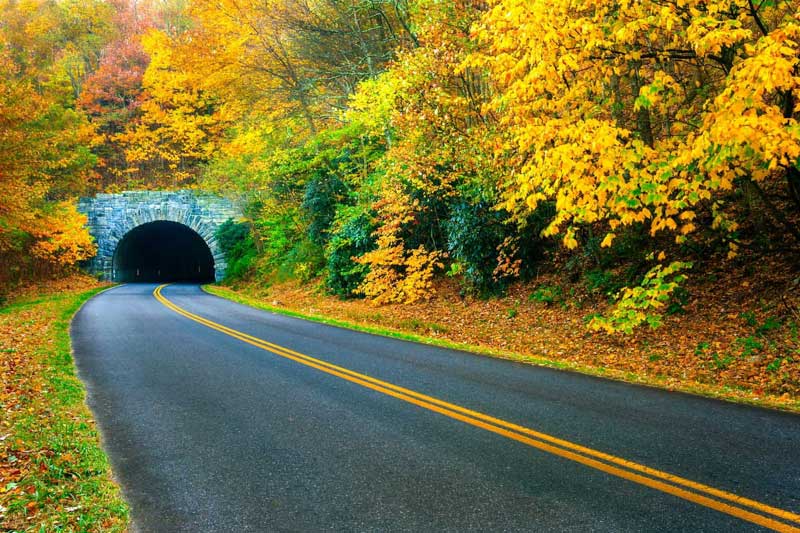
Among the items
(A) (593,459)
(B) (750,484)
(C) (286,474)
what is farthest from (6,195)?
(B) (750,484)

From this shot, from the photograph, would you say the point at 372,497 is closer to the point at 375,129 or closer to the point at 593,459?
the point at 593,459

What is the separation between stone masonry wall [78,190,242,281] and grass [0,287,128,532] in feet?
82.8

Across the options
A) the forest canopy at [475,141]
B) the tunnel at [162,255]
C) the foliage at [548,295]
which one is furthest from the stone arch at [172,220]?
the foliage at [548,295]

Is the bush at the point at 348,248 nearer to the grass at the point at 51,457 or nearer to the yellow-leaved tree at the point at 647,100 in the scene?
the yellow-leaved tree at the point at 647,100

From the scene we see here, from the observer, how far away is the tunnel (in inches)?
1395

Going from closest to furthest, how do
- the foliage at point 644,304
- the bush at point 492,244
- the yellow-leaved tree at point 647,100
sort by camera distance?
the yellow-leaved tree at point 647,100, the foliage at point 644,304, the bush at point 492,244

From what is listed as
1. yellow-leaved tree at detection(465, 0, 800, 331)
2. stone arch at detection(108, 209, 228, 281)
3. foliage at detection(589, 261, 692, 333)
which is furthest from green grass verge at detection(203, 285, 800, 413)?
stone arch at detection(108, 209, 228, 281)

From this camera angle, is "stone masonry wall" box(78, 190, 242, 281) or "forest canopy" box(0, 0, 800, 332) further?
"stone masonry wall" box(78, 190, 242, 281)

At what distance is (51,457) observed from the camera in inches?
181

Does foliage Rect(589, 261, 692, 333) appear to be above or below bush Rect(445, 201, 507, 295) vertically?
below

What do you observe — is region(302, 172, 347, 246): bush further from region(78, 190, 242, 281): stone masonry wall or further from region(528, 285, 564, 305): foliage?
region(78, 190, 242, 281): stone masonry wall

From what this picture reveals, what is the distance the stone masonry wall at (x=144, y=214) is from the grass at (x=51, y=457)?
25.3 metres

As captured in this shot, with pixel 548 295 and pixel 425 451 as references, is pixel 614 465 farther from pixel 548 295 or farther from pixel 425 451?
pixel 548 295

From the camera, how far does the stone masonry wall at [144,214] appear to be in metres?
32.0
